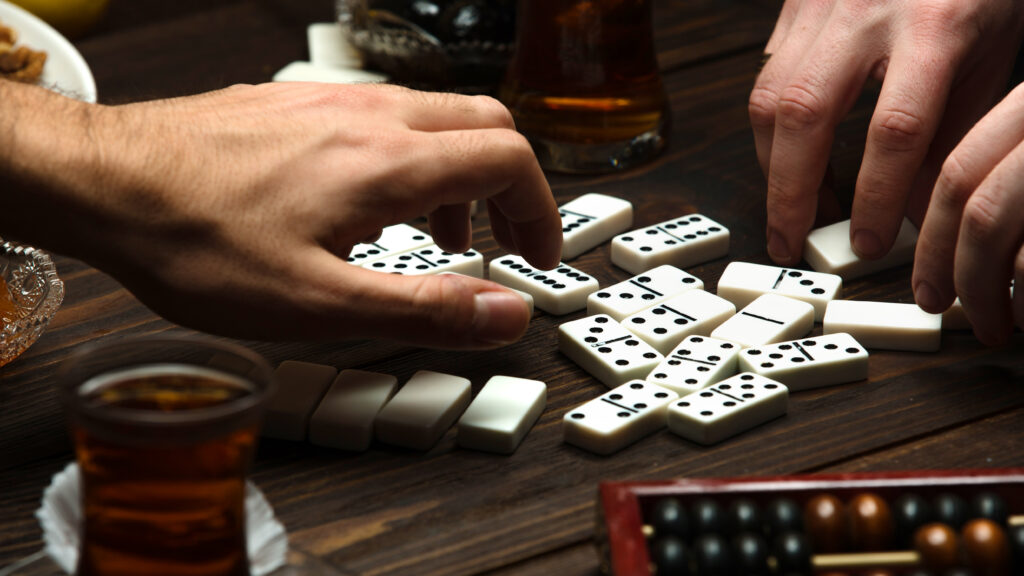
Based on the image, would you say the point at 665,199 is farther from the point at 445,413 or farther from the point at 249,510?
the point at 249,510

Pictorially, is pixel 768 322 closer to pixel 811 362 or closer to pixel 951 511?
pixel 811 362

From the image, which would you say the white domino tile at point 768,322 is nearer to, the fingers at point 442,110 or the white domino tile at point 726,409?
the white domino tile at point 726,409

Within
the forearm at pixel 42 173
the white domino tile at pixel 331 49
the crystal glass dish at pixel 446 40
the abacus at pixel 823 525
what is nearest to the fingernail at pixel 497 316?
the abacus at pixel 823 525

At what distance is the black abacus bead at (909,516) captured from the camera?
0.80 meters

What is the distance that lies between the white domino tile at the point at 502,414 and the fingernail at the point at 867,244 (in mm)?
495

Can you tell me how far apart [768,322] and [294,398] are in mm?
551

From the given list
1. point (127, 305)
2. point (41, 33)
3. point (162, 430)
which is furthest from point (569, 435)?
point (41, 33)

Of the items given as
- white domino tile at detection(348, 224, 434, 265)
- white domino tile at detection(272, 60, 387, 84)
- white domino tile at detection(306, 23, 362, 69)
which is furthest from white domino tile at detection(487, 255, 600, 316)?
white domino tile at detection(306, 23, 362, 69)

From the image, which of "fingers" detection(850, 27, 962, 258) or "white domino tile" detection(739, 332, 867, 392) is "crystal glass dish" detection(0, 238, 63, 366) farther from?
"fingers" detection(850, 27, 962, 258)

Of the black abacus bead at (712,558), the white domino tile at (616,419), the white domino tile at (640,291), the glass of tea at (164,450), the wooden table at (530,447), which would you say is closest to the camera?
the glass of tea at (164,450)

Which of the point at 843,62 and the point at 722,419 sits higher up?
the point at 843,62

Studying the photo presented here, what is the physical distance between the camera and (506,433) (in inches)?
39.2

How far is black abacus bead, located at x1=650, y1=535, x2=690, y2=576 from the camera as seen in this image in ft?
2.48

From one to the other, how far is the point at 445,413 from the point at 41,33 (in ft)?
3.89
